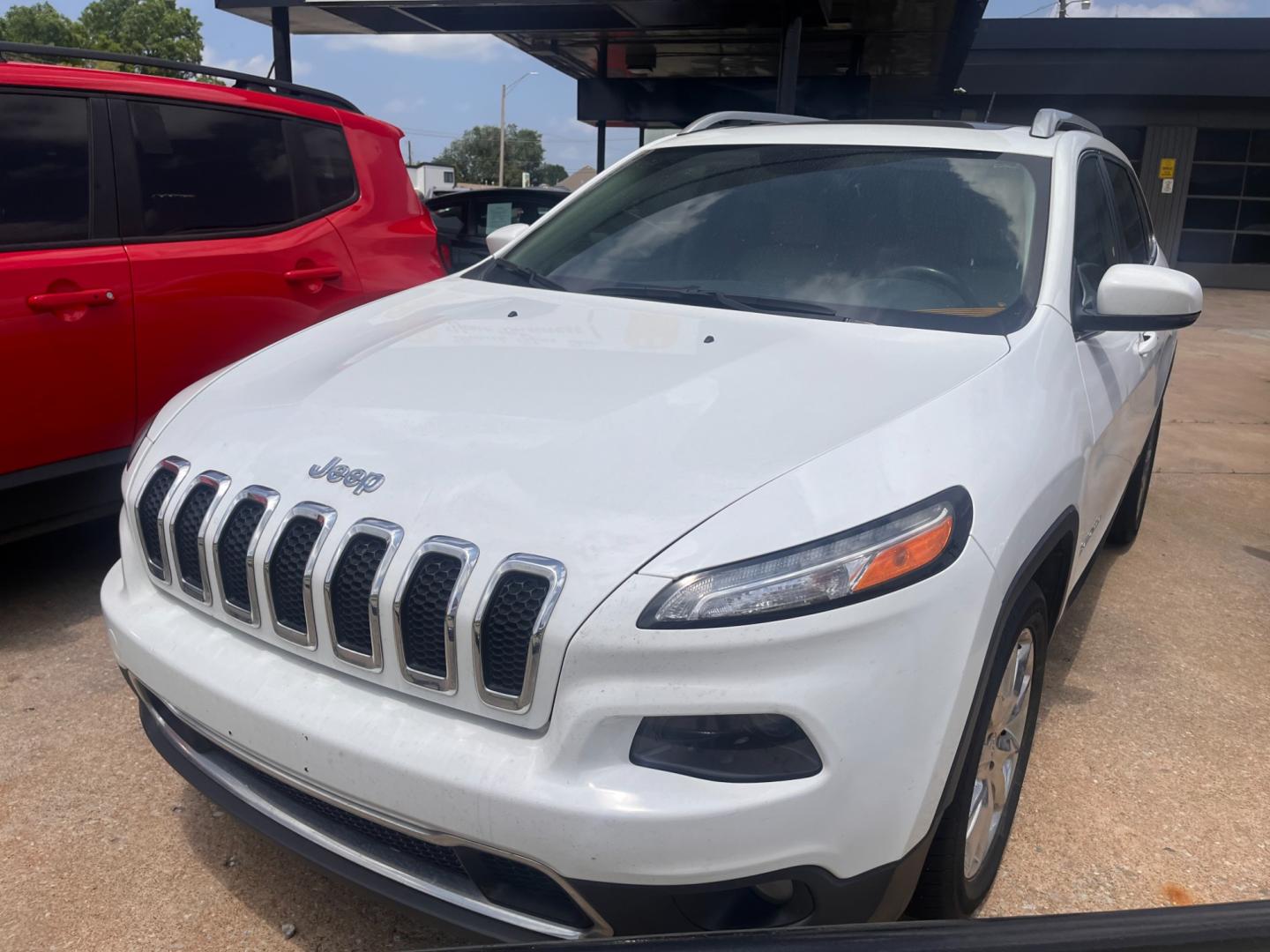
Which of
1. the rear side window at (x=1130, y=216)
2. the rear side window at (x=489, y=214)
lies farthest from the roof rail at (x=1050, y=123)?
the rear side window at (x=489, y=214)

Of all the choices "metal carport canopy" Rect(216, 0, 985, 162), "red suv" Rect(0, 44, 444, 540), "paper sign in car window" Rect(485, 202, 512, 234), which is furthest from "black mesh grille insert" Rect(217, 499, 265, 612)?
"paper sign in car window" Rect(485, 202, 512, 234)

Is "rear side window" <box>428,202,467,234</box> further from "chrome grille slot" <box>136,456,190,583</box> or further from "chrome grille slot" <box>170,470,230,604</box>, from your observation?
"chrome grille slot" <box>170,470,230,604</box>

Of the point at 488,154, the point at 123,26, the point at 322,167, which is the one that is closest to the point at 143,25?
the point at 123,26

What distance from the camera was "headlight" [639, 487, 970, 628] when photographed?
5.52 feet

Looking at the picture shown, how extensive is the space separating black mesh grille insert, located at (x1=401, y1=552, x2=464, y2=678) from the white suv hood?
0.05 meters

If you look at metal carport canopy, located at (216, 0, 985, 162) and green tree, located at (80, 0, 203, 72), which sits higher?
green tree, located at (80, 0, 203, 72)

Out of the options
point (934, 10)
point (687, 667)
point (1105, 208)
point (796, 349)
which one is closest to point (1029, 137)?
point (1105, 208)

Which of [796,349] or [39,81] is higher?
[39,81]

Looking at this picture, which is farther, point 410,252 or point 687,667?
point 410,252

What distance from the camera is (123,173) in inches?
148

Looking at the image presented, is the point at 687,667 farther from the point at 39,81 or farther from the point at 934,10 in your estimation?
the point at 934,10

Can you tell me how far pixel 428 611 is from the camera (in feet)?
5.92

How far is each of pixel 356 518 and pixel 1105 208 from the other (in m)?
2.73

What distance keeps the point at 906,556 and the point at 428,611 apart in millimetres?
790
